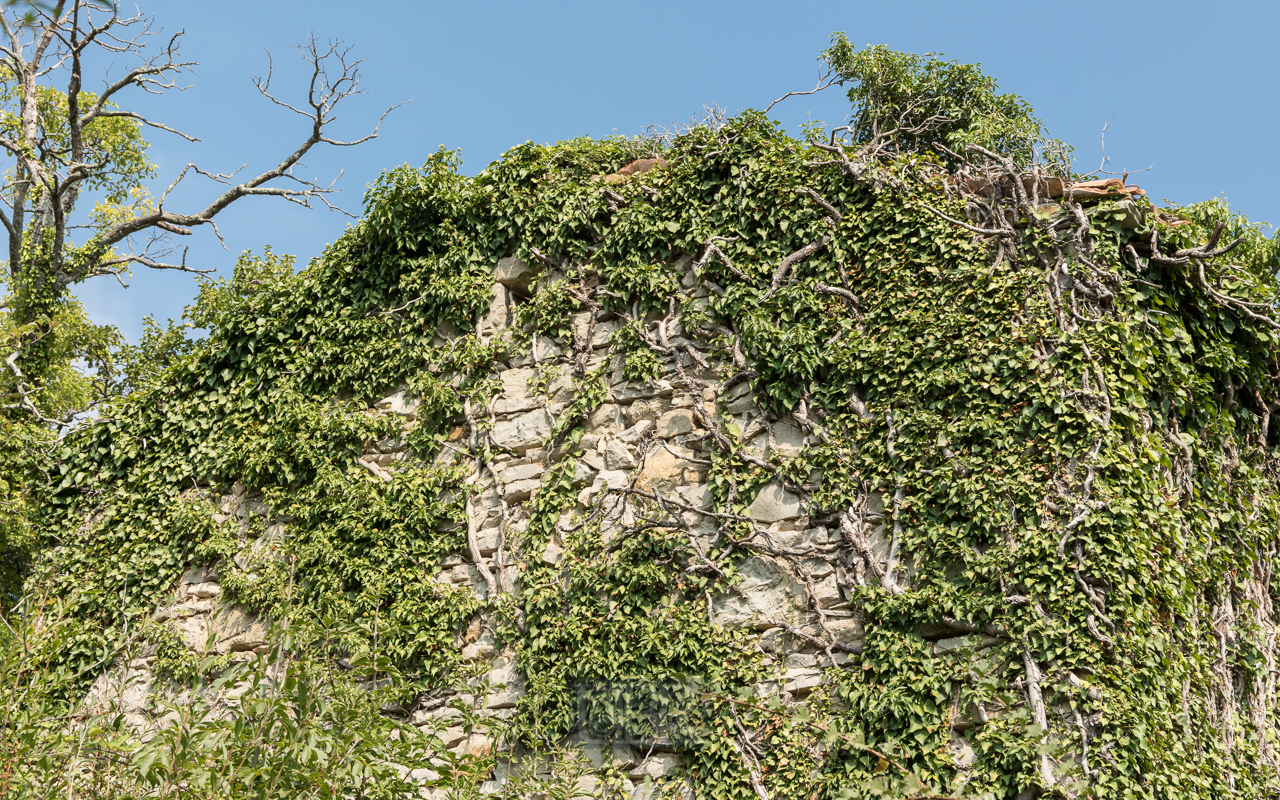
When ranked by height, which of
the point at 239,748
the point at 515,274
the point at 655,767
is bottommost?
the point at 239,748

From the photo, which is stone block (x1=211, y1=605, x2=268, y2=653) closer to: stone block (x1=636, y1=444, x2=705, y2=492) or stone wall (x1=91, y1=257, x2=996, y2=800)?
stone wall (x1=91, y1=257, x2=996, y2=800)

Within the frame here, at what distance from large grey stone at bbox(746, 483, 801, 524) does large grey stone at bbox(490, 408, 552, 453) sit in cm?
139

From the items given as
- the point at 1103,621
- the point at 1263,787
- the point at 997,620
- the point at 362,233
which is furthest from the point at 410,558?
the point at 1263,787

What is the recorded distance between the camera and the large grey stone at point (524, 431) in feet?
18.1

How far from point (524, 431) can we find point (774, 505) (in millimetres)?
1658

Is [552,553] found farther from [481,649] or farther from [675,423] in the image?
[675,423]

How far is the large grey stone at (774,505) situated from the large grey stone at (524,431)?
4.54ft

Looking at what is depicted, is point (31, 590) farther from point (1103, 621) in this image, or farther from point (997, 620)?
point (1103, 621)

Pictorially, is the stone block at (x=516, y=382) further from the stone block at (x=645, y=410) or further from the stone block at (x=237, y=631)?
the stone block at (x=237, y=631)

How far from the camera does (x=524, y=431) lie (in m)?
5.56

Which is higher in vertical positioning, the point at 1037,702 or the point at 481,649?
the point at 481,649

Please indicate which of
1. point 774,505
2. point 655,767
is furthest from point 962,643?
point 655,767

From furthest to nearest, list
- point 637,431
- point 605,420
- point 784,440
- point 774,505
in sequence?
point 605,420, point 637,431, point 784,440, point 774,505

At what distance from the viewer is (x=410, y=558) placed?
17.8 feet
